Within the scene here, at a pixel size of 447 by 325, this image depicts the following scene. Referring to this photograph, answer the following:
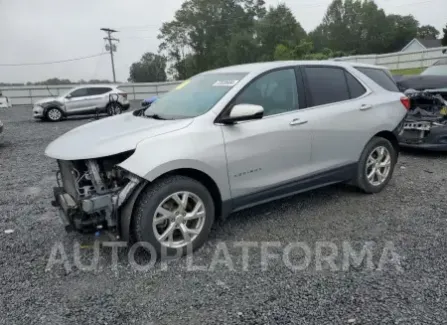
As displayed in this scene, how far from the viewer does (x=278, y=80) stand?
4008 mm

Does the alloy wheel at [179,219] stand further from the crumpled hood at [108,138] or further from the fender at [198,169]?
the crumpled hood at [108,138]

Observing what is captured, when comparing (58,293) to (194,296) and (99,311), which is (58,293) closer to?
(99,311)

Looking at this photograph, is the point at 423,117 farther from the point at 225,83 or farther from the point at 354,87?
the point at 225,83

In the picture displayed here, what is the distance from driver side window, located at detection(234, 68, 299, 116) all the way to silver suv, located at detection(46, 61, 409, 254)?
0.04 ft

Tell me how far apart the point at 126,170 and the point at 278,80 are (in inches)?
73.3

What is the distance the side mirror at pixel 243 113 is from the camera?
3436 mm

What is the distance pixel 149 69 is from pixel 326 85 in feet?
208

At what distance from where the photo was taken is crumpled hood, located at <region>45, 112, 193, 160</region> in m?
3.12

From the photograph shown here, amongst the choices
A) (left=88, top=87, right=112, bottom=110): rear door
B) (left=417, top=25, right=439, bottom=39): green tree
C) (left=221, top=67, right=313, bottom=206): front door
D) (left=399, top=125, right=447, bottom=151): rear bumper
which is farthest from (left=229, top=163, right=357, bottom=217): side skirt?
(left=417, top=25, right=439, bottom=39): green tree

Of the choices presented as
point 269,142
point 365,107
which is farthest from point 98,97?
point 269,142

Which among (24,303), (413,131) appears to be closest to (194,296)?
(24,303)

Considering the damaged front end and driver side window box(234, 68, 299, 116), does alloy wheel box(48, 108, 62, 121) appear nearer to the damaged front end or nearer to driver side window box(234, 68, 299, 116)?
the damaged front end

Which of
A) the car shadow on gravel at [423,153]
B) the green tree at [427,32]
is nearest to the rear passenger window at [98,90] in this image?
the car shadow on gravel at [423,153]

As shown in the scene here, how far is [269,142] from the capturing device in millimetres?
3734
